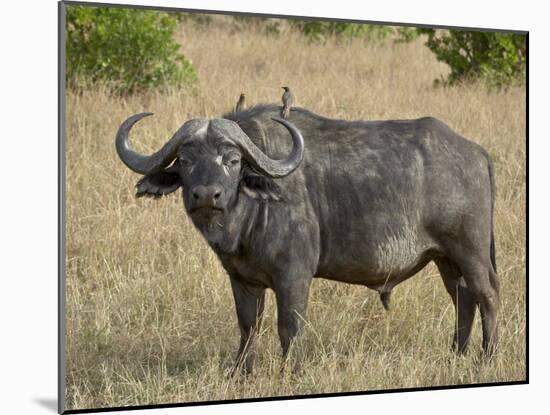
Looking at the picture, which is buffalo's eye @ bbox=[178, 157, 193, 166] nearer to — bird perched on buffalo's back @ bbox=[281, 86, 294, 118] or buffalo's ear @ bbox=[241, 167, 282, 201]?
buffalo's ear @ bbox=[241, 167, 282, 201]

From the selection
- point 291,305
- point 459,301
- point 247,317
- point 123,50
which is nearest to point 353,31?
point 123,50

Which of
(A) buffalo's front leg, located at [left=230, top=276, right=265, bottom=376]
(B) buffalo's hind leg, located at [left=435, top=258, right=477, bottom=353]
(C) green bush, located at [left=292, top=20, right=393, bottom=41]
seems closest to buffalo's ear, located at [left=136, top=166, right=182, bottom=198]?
(A) buffalo's front leg, located at [left=230, top=276, right=265, bottom=376]

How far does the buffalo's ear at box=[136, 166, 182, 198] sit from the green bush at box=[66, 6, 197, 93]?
7.59 ft

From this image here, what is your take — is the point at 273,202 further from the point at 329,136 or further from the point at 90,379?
the point at 90,379

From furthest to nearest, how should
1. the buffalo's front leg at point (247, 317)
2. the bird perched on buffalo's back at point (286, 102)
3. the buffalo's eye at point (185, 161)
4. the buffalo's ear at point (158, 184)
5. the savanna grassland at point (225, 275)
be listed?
1. the savanna grassland at point (225, 275)
2. the buffalo's front leg at point (247, 317)
3. the bird perched on buffalo's back at point (286, 102)
4. the buffalo's ear at point (158, 184)
5. the buffalo's eye at point (185, 161)

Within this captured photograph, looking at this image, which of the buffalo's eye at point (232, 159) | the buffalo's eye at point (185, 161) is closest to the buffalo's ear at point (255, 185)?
the buffalo's eye at point (232, 159)

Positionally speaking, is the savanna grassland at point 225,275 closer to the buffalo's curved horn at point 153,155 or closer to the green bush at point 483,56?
the green bush at point 483,56

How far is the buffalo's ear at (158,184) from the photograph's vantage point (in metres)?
4.96

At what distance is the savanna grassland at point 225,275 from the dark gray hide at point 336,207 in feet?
0.98

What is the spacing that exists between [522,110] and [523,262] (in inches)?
40.8

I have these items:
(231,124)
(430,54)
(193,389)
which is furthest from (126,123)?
(430,54)

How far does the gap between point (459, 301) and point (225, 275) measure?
1289 millimetres

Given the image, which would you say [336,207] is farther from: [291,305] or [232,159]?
[232,159]

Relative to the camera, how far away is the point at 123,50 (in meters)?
7.43
